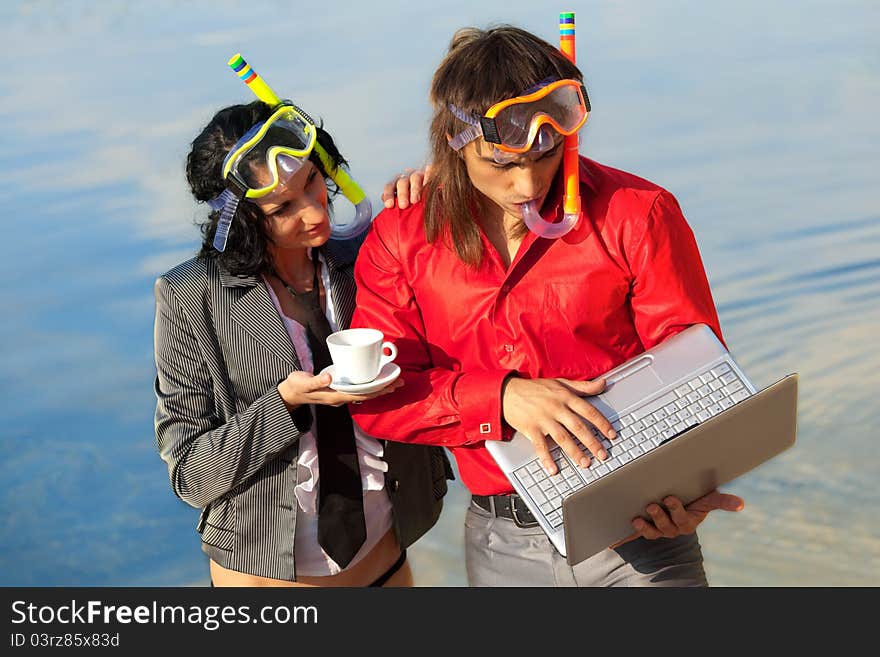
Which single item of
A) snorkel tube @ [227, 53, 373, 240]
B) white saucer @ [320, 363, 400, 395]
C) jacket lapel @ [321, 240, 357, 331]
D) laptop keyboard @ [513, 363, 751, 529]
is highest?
snorkel tube @ [227, 53, 373, 240]

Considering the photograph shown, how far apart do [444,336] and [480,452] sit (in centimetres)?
26

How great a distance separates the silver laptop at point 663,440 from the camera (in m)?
2.20

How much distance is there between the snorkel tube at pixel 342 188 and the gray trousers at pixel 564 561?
736 millimetres

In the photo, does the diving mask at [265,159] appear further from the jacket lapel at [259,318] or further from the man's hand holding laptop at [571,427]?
the man's hand holding laptop at [571,427]

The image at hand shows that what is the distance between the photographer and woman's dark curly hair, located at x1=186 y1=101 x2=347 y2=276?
2.67m

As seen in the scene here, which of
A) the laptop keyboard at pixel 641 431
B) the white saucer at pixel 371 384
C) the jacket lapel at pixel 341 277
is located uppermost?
the jacket lapel at pixel 341 277

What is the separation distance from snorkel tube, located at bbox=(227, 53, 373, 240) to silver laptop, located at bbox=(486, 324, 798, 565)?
2.45 feet

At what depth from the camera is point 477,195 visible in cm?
247

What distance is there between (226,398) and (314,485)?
29 centimetres

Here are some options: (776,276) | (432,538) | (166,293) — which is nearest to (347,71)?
(776,276)

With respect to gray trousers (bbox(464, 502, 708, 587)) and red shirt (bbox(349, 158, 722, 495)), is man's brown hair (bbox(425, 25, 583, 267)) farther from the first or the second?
gray trousers (bbox(464, 502, 708, 587))

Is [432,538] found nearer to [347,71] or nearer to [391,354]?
[391,354]

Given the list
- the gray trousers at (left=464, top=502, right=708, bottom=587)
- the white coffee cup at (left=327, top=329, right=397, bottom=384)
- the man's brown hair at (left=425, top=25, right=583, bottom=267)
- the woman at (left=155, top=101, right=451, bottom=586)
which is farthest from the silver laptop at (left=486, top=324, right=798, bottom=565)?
the woman at (left=155, top=101, right=451, bottom=586)

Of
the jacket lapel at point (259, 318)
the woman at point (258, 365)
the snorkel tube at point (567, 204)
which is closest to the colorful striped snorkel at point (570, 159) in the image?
the snorkel tube at point (567, 204)
